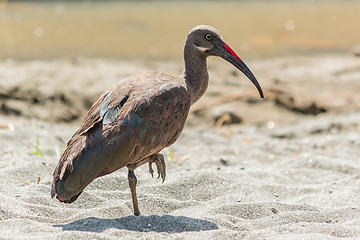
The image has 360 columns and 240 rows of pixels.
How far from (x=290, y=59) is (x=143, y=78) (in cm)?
765

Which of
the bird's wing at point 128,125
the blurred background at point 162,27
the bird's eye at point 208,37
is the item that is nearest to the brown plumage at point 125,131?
the bird's wing at point 128,125

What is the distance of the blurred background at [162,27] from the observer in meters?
13.6

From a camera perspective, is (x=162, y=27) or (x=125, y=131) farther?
(x=162, y=27)

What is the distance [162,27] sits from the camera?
52.3ft

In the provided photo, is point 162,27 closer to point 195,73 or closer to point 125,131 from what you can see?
point 195,73

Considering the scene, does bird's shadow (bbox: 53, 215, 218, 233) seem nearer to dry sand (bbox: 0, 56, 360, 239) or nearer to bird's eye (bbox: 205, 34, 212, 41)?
dry sand (bbox: 0, 56, 360, 239)

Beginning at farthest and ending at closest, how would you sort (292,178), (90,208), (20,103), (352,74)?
(352,74) → (20,103) → (292,178) → (90,208)

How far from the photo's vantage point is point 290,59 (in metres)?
12.3

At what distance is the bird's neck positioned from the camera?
5730mm

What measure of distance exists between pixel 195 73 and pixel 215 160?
1334 millimetres

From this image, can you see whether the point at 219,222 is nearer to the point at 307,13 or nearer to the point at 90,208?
the point at 90,208

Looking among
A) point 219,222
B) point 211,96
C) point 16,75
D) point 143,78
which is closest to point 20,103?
point 16,75

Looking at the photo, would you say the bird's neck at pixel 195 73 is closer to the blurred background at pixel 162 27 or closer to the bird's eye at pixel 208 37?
the bird's eye at pixel 208 37

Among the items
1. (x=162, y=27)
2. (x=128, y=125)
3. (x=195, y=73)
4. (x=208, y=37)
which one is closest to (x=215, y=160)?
(x=195, y=73)
